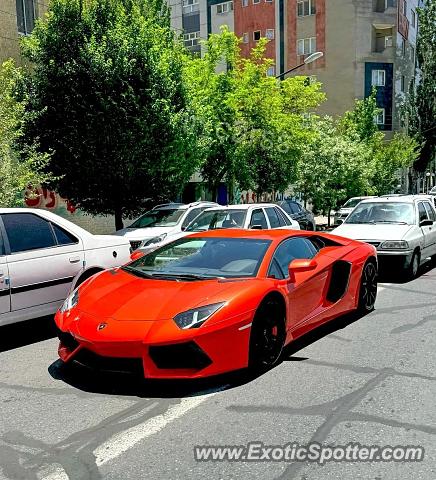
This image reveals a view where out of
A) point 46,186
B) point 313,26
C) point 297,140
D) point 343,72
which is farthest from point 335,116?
point 46,186

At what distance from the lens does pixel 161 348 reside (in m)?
4.49

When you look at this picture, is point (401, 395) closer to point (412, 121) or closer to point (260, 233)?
point (260, 233)

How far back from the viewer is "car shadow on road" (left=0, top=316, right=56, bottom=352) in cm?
661

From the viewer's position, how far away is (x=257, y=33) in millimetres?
47312

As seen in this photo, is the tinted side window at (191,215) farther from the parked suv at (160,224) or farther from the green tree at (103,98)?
the green tree at (103,98)

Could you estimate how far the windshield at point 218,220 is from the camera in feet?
39.4

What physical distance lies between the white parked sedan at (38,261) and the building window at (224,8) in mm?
44972

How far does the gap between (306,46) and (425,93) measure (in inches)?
486

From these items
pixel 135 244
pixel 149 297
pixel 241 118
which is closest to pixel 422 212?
pixel 135 244

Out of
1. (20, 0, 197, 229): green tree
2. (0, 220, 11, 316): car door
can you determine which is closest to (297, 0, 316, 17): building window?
(20, 0, 197, 229): green tree

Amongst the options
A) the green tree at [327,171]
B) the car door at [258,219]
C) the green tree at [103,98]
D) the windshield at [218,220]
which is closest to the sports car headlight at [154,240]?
the windshield at [218,220]

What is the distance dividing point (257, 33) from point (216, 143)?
32215 mm

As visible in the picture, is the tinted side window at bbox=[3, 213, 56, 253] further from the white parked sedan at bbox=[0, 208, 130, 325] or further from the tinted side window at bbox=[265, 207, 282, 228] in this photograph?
the tinted side window at bbox=[265, 207, 282, 228]
